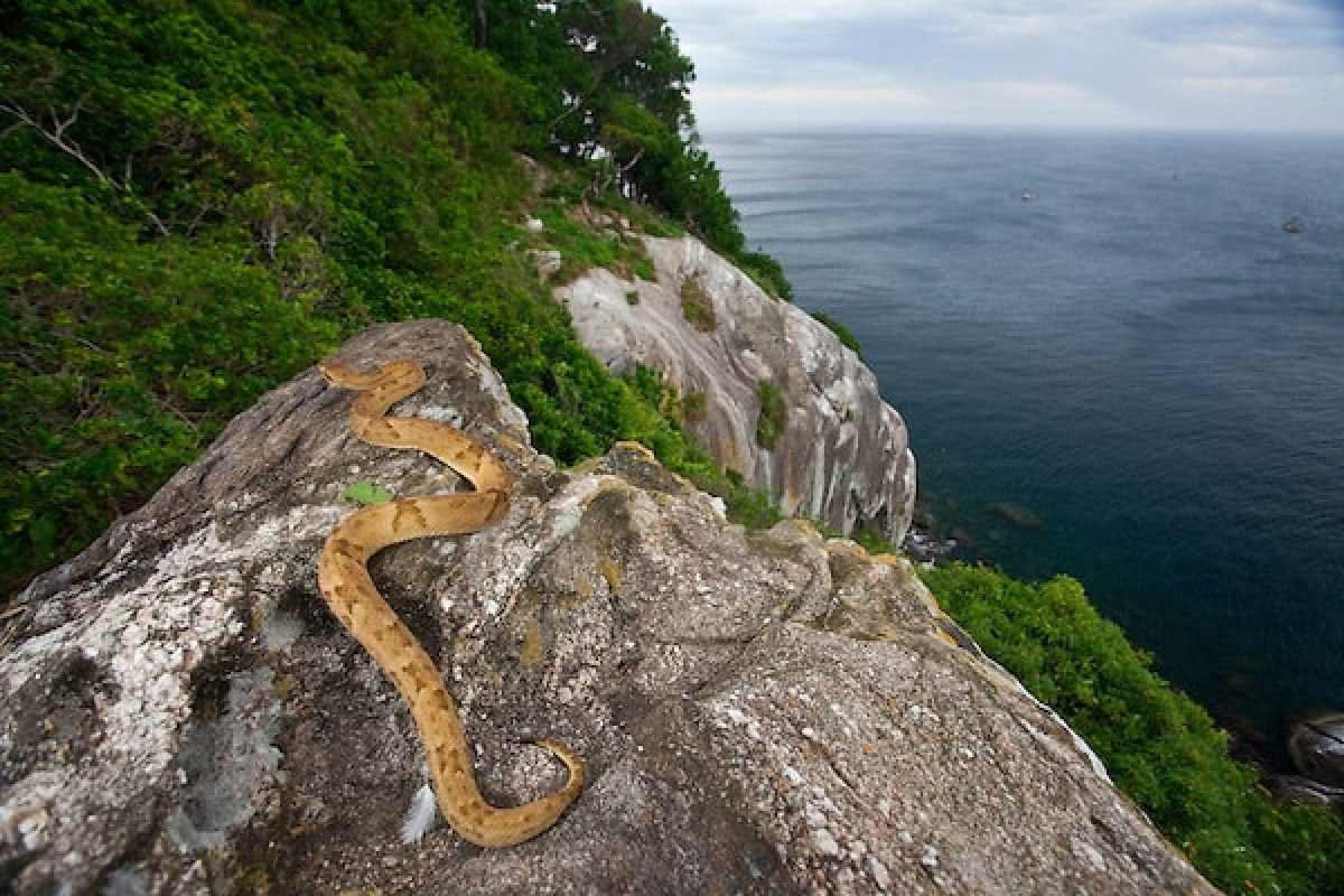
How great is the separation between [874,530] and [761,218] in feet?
309

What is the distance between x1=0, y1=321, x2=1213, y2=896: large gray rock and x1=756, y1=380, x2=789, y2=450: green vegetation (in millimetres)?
21844

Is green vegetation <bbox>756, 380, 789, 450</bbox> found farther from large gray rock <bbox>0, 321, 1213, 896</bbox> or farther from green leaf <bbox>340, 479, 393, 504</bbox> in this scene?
green leaf <bbox>340, 479, 393, 504</bbox>

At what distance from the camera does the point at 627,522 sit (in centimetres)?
668

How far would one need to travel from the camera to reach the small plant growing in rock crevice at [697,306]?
96.0 feet

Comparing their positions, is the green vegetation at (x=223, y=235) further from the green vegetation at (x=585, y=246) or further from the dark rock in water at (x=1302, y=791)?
the dark rock in water at (x=1302, y=791)

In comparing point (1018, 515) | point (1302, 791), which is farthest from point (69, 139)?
point (1018, 515)

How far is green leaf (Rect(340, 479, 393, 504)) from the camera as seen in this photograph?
245 inches

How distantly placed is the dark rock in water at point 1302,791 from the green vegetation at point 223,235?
25583mm

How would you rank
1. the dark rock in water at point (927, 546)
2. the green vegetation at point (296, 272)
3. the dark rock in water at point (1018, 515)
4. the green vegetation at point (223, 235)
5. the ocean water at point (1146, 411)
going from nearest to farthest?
the green vegetation at point (223, 235) < the green vegetation at point (296, 272) < the ocean water at point (1146, 411) < the dark rock in water at point (927, 546) < the dark rock in water at point (1018, 515)

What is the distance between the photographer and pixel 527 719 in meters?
5.22

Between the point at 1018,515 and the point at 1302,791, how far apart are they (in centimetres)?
1888

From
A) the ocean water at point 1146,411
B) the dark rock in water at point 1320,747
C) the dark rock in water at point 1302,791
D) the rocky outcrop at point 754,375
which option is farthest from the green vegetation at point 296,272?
the ocean water at point 1146,411

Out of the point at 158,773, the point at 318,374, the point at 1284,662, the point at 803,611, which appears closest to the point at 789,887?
the point at 803,611

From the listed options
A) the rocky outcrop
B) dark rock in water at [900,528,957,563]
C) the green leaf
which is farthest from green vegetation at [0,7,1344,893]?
dark rock in water at [900,528,957,563]
